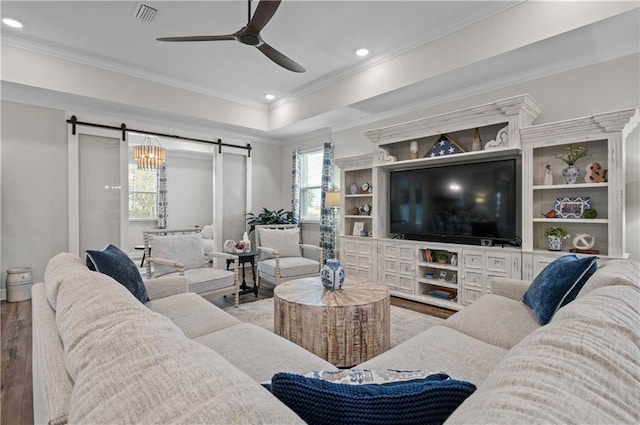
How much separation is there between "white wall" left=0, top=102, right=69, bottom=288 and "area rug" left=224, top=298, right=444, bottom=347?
2.74m

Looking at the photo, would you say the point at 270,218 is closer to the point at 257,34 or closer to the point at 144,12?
the point at 144,12

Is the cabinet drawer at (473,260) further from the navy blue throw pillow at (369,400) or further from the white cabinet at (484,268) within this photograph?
the navy blue throw pillow at (369,400)

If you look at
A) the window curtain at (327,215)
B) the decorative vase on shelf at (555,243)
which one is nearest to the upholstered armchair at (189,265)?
the window curtain at (327,215)

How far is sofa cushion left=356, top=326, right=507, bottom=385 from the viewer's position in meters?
1.50

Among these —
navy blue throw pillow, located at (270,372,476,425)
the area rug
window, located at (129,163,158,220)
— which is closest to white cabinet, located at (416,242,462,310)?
the area rug

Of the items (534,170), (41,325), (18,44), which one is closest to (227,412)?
(41,325)

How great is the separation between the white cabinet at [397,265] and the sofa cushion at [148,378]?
3648 mm

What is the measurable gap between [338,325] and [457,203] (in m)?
2.41

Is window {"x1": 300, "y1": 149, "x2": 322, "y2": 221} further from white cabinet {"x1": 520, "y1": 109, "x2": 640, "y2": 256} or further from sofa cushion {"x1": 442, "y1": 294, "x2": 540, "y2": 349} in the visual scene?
sofa cushion {"x1": 442, "y1": 294, "x2": 540, "y2": 349}

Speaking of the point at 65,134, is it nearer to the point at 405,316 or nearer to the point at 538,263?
the point at 405,316

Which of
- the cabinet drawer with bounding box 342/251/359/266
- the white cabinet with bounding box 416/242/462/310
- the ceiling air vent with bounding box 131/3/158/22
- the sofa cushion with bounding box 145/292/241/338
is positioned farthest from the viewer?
the cabinet drawer with bounding box 342/251/359/266

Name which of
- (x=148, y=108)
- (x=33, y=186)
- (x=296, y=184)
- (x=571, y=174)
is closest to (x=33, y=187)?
(x=33, y=186)

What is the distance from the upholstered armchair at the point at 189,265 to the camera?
347cm

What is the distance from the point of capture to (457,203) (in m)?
3.91
